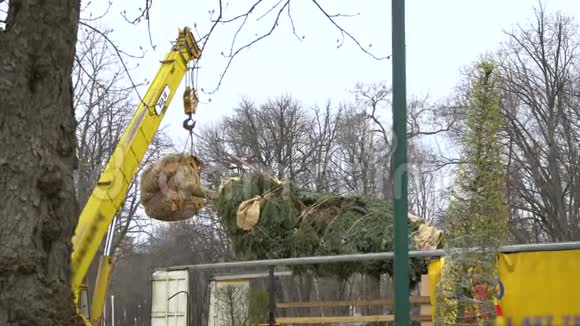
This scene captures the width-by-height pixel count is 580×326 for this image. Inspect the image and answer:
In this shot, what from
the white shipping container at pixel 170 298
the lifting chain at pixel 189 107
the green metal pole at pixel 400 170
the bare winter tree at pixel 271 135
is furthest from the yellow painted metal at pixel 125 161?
the bare winter tree at pixel 271 135

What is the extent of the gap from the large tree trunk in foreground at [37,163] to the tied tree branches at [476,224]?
279 cm

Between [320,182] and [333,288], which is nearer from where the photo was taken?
[333,288]

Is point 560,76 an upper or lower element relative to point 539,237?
upper

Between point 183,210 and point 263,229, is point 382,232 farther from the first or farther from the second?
A: point 183,210

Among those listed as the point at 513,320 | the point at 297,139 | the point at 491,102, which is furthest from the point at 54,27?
the point at 297,139

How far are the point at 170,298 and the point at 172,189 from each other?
12.0ft

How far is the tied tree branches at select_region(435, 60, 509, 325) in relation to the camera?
19.6ft

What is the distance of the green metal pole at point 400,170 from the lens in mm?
4953

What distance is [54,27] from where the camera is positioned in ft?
15.2

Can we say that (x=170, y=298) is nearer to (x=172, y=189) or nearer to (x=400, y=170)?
(x=172, y=189)

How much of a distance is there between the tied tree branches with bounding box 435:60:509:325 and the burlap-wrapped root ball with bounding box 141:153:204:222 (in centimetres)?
582

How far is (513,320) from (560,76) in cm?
2945

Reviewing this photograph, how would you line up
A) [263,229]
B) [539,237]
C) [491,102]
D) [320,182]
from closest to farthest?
[491,102] → [263,229] → [539,237] → [320,182]

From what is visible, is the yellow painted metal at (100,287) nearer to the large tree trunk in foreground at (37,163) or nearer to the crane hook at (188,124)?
the crane hook at (188,124)
